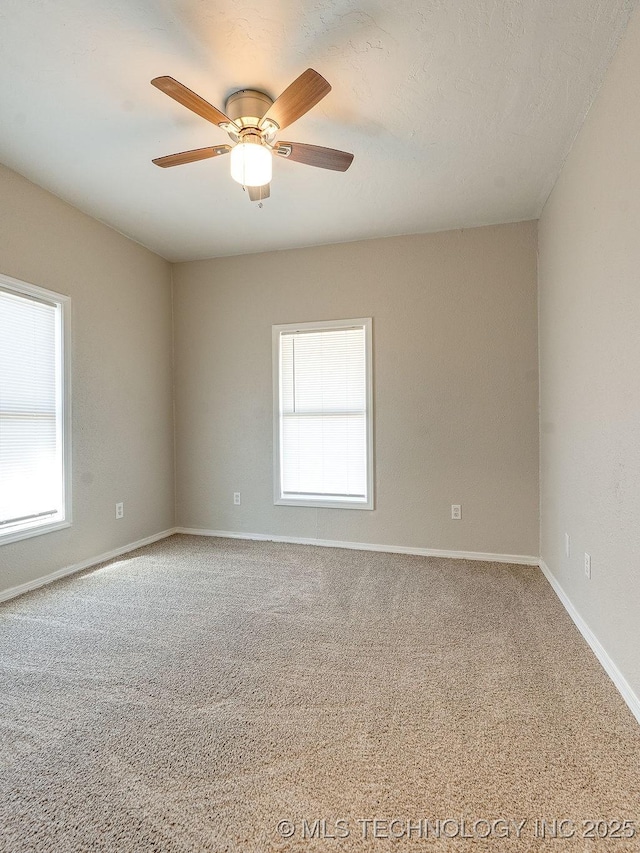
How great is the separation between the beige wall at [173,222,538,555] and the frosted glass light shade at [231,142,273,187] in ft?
6.12

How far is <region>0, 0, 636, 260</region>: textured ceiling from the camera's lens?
176cm

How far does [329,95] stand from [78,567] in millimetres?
3548

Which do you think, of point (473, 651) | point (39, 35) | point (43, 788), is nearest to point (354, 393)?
point (473, 651)

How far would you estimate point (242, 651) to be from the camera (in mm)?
2201

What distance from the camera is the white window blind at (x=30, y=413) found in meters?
2.90

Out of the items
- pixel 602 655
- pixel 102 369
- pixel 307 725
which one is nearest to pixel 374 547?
pixel 602 655

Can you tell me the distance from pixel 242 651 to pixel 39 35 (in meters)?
2.89

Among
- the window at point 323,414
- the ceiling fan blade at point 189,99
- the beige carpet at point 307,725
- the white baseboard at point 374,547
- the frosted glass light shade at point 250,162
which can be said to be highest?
the ceiling fan blade at point 189,99

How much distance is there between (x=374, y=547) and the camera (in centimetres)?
390

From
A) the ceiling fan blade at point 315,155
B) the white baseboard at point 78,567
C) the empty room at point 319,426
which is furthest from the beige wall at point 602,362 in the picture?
the white baseboard at point 78,567

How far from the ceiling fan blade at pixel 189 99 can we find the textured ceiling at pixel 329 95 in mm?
192

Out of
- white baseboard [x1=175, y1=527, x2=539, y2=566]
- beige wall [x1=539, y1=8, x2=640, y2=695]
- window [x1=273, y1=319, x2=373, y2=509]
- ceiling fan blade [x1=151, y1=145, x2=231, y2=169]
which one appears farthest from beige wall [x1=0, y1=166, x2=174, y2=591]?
beige wall [x1=539, y1=8, x2=640, y2=695]

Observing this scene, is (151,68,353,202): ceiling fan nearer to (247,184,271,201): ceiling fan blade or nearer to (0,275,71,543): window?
(247,184,271,201): ceiling fan blade

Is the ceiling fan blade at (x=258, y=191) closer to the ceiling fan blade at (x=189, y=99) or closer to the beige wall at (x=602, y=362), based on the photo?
the ceiling fan blade at (x=189, y=99)
